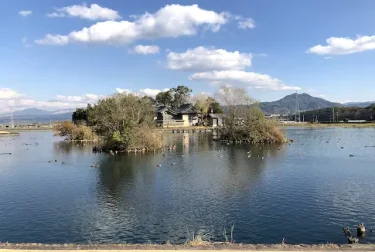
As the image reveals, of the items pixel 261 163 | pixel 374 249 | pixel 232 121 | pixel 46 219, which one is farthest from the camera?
pixel 232 121

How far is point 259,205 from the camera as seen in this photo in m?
18.7

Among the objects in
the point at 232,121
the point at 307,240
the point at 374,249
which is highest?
the point at 232,121

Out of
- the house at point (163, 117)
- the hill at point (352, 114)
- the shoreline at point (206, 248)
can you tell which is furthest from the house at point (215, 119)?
the shoreline at point (206, 248)

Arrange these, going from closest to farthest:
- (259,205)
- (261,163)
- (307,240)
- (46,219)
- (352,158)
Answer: (307,240) < (46,219) < (259,205) < (261,163) < (352,158)

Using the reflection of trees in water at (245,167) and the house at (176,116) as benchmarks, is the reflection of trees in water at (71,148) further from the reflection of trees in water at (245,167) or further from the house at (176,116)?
the house at (176,116)

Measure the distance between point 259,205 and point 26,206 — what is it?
1332cm

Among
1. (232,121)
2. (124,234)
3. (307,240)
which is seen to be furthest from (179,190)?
(232,121)

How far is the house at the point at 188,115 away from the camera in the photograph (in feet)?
350

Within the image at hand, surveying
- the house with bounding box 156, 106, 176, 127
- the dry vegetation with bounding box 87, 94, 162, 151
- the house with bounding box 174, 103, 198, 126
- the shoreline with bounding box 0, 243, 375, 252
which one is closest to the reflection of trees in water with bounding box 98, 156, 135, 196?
the dry vegetation with bounding box 87, 94, 162, 151

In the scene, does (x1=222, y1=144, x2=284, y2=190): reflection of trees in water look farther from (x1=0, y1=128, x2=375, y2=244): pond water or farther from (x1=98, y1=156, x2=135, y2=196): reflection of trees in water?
(x1=98, y1=156, x2=135, y2=196): reflection of trees in water

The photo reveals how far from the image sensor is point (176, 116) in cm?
10750

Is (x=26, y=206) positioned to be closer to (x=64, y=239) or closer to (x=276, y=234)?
(x=64, y=239)

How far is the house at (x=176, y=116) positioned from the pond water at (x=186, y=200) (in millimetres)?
66133

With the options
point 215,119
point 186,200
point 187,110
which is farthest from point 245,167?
point 187,110
